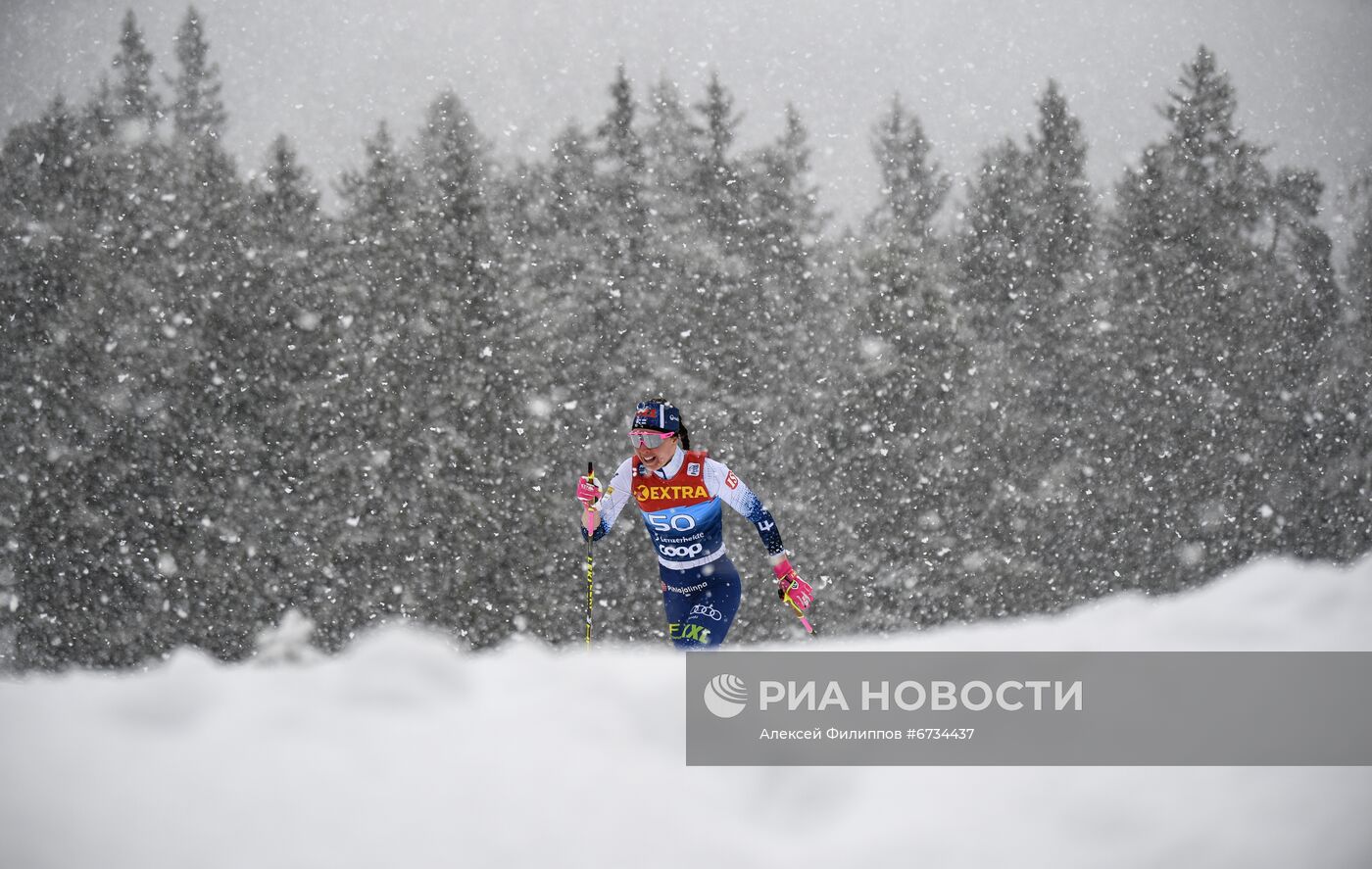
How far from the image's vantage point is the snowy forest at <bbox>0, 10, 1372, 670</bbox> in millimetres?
10211

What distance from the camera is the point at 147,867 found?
2.88m

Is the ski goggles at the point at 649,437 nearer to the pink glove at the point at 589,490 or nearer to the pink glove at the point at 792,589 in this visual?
the pink glove at the point at 589,490

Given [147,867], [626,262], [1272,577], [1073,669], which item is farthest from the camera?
[626,262]

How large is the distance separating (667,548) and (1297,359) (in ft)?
37.4

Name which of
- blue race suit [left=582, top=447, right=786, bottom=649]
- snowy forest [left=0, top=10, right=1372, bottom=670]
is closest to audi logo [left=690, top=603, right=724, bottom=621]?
blue race suit [left=582, top=447, right=786, bottom=649]

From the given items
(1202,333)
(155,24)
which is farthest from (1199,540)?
(155,24)

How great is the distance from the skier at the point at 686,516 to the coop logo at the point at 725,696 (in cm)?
66

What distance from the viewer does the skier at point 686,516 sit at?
15.3ft

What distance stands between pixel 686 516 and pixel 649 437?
1.92ft

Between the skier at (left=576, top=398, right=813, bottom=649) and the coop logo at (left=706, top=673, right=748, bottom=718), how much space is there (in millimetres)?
660

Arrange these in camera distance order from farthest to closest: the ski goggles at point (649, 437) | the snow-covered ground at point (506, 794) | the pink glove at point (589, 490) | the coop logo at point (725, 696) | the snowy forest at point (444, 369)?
the snowy forest at point (444, 369)
the pink glove at point (589, 490)
the ski goggles at point (649, 437)
the coop logo at point (725, 696)
the snow-covered ground at point (506, 794)

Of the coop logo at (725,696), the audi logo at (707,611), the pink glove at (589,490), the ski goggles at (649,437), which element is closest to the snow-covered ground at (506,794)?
the coop logo at (725,696)

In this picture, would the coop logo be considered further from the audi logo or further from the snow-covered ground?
the audi logo

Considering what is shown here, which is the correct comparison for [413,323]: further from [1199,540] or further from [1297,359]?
[1297,359]
